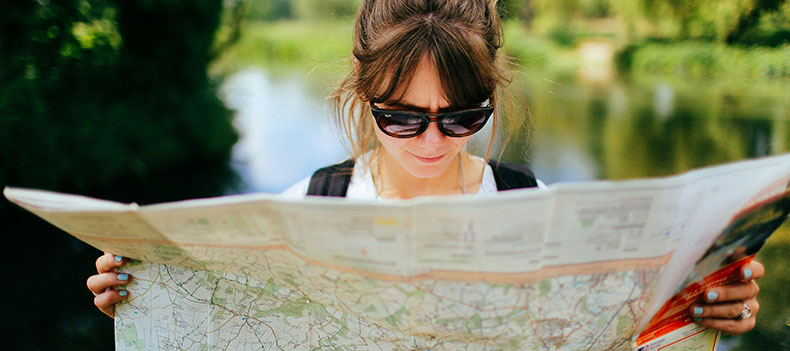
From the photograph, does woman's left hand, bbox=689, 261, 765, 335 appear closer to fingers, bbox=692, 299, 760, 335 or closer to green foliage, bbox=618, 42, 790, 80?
fingers, bbox=692, 299, 760, 335

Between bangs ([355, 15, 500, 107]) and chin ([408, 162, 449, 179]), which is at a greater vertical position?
bangs ([355, 15, 500, 107])

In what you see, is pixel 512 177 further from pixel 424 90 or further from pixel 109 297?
pixel 109 297

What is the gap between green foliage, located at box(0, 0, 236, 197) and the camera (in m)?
3.19

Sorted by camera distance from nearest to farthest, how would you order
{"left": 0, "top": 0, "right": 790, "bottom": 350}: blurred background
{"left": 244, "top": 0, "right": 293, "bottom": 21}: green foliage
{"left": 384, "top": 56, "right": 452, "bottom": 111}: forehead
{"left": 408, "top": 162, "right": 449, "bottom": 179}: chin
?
{"left": 384, "top": 56, "right": 452, "bottom": 111}: forehead
{"left": 408, "top": 162, "right": 449, "bottom": 179}: chin
{"left": 0, "top": 0, "right": 790, "bottom": 350}: blurred background
{"left": 244, "top": 0, "right": 293, "bottom": 21}: green foliage

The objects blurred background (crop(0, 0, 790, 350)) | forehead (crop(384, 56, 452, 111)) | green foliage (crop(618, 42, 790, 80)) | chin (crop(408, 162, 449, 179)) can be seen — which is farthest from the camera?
blurred background (crop(0, 0, 790, 350))

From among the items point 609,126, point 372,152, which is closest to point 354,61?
point 372,152

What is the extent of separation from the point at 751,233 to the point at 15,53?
3718 millimetres

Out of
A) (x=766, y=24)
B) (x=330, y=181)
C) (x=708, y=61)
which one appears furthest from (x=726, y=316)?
(x=708, y=61)

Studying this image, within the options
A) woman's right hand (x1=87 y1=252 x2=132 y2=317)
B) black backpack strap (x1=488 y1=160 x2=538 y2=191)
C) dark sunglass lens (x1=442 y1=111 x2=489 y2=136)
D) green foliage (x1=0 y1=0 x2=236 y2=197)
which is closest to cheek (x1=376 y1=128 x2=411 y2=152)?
dark sunglass lens (x1=442 y1=111 x2=489 y2=136)

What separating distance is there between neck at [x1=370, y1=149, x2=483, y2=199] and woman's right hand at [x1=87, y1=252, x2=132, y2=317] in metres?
0.63

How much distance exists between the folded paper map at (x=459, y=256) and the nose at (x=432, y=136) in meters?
0.36

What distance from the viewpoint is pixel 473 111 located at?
1.09 metres

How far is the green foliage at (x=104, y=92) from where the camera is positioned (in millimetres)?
3189

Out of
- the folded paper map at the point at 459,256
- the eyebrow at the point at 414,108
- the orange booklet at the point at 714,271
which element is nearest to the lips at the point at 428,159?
the eyebrow at the point at 414,108
